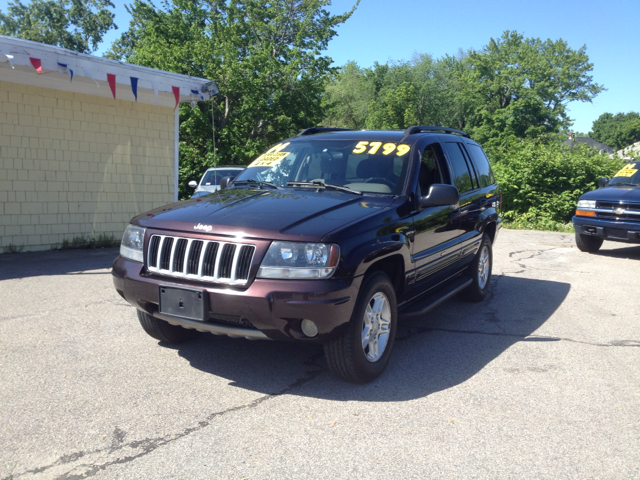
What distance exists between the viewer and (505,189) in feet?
56.0

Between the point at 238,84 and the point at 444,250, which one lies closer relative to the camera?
the point at 444,250

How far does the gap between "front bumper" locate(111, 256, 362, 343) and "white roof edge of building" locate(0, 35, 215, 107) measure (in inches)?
233

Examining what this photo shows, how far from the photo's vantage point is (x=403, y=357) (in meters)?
4.60

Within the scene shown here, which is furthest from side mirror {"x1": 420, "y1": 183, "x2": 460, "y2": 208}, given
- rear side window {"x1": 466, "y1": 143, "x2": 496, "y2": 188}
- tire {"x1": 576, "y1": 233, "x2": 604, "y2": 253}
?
tire {"x1": 576, "y1": 233, "x2": 604, "y2": 253}

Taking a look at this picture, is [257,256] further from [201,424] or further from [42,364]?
[42,364]

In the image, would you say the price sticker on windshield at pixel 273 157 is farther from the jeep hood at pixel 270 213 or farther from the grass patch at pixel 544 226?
the grass patch at pixel 544 226

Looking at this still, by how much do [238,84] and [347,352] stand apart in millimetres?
20218

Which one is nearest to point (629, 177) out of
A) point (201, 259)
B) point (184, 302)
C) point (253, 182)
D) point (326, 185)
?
point (326, 185)

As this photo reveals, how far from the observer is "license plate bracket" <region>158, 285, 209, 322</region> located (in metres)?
3.58

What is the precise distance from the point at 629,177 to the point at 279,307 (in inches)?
408

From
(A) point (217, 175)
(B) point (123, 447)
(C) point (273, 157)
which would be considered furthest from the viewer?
(A) point (217, 175)

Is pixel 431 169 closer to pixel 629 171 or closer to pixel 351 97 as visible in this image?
pixel 629 171

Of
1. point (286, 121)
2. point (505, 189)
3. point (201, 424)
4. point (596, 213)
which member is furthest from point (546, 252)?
point (286, 121)

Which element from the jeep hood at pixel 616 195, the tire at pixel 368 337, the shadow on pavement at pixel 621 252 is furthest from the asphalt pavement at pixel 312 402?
the shadow on pavement at pixel 621 252
